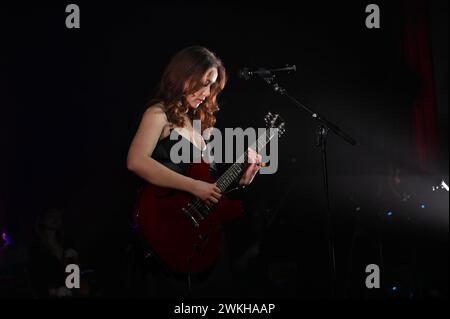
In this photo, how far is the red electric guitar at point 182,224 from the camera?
245 centimetres

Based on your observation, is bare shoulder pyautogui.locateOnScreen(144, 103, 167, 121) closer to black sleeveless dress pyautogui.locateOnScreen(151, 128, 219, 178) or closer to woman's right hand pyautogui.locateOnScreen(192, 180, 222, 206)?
black sleeveless dress pyautogui.locateOnScreen(151, 128, 219, 178)

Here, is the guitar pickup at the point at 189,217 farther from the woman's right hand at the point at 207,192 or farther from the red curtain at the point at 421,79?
the red curtain at the point at 421,79

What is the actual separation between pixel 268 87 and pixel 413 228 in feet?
5.82

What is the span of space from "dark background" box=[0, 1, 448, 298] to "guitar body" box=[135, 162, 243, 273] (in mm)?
1939

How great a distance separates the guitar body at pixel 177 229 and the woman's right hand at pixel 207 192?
4 cm

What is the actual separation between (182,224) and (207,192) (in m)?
0.19

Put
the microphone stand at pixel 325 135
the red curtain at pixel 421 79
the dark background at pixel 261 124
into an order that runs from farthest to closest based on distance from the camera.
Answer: the red curtain at pixel 421 79, the dark background at pixel 261 124, the microphone stand at pixel 325 135

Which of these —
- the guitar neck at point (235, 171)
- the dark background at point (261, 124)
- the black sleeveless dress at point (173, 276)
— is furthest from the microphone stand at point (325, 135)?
the dark background at point (261, 124)

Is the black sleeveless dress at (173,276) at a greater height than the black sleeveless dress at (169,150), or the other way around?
the black sleeveless dress at (169,150)

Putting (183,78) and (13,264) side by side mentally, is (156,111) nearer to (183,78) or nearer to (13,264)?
(183,78)

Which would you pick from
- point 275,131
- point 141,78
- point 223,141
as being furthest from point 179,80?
point 141,78

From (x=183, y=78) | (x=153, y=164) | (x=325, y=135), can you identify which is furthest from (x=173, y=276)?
(x=325, y=135)

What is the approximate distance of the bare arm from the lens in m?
2.51

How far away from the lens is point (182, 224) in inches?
99.8
